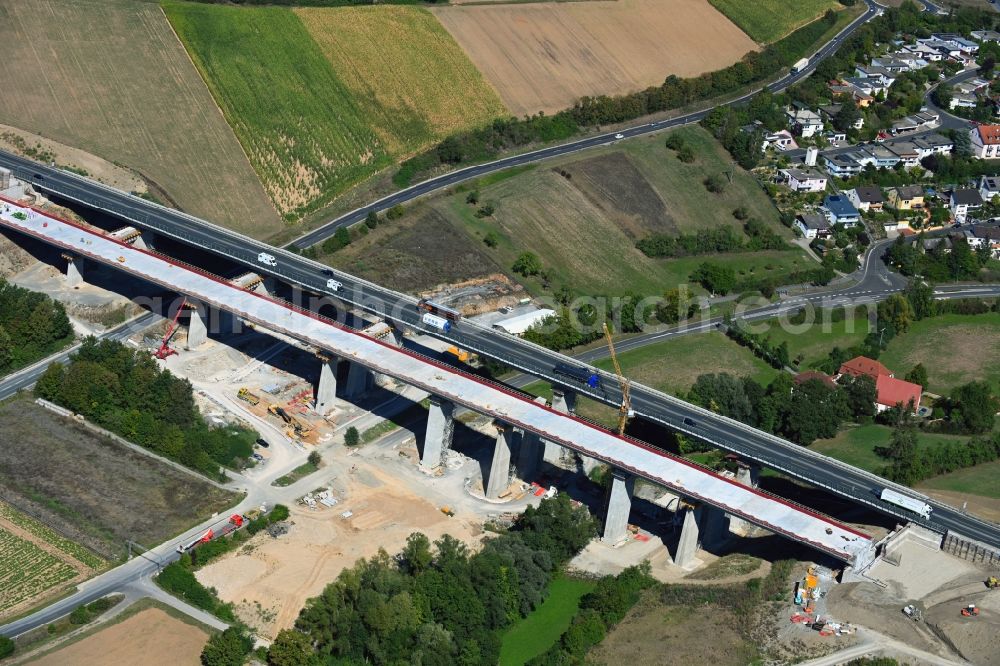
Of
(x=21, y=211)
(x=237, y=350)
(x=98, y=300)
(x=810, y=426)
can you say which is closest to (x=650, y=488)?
(x=810, y=426)

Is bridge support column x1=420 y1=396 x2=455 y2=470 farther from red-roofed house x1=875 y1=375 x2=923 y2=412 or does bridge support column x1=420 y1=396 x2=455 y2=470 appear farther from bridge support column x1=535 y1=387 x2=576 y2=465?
red-roofed house x1=875 y1=375 x2=923 y2=412

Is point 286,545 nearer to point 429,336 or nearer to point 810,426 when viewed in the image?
point 429,336

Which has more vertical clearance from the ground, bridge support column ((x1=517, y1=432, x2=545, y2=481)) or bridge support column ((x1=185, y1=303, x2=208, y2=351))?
bridge support column ((x1=185, y1=303, x2=208, y2=351))

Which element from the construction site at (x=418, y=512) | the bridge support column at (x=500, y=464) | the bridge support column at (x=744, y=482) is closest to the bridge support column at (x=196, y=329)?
the construction site at (x=418, y=512)

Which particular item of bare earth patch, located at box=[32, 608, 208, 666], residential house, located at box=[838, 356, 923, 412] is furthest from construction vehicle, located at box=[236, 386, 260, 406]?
residential house, located at box=[838, 356, 923, 412]

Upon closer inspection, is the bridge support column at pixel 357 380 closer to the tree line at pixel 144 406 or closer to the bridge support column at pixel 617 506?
the tree line at pixel 144 406
